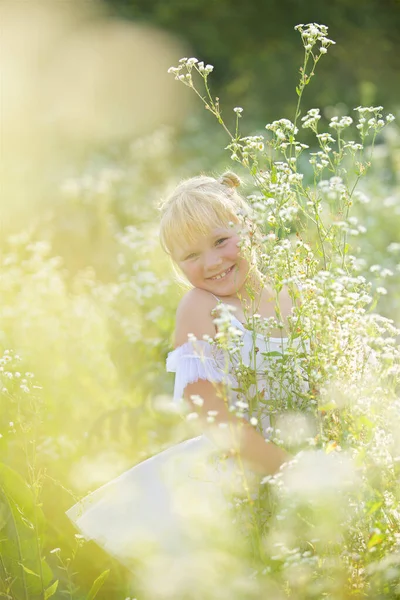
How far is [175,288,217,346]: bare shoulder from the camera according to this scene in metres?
2.26

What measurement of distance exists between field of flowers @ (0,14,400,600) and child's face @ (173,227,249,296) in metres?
0.14

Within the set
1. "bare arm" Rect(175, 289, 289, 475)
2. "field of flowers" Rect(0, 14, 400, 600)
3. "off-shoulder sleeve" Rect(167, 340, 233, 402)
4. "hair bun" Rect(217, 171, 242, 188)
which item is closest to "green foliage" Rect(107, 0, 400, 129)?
"field of flowers" Rect(0, 14, 400, 600)

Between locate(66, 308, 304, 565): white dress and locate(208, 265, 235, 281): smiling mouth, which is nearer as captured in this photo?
locate(66, 308, 304, 565): white dress

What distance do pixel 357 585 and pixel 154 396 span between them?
4.53ft

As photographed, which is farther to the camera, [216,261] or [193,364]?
[216,261]

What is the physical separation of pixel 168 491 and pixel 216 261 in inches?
27.0

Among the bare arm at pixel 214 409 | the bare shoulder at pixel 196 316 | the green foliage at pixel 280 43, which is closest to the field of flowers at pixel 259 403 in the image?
the bare arm at pixel 214 409

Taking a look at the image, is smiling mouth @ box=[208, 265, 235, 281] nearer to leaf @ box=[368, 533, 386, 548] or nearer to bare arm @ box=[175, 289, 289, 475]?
bare arm @ box=[175, 289, 289, 475]

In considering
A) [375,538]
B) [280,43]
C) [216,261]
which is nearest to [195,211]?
[216,261]

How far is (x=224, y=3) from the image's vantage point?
27.7ft

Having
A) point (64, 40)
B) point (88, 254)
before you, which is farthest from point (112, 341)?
point (64, 40)

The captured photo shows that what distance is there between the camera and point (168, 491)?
88.6 inches

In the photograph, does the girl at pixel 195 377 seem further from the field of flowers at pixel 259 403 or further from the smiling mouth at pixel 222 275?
the field of flowers at pixel 259 403

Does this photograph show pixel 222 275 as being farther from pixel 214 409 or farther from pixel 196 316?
pixel 214 409
